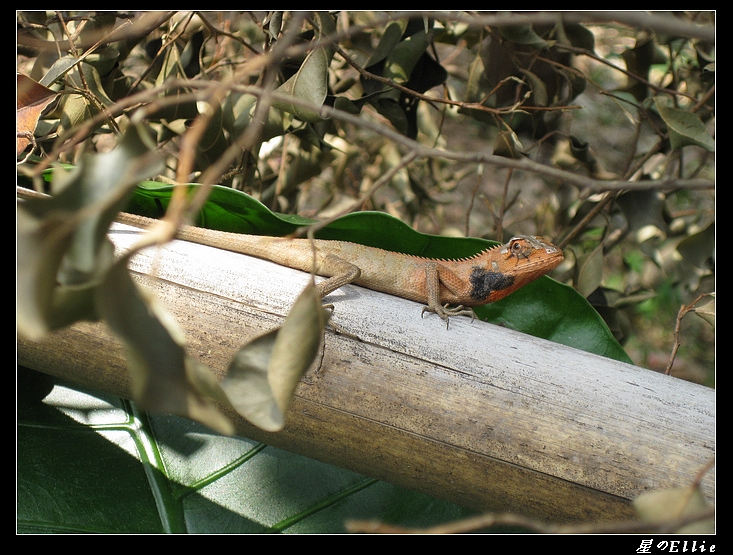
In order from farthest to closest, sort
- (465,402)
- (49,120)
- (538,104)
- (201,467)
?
(538,104) < (49,120) < (201,467) < (465,402)

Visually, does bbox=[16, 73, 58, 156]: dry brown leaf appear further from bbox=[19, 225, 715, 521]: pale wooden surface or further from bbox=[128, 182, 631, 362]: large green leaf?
bbox=[19, 225, 715, 521]: pale wooden surface

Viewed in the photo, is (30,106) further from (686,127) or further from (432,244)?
(686,127)

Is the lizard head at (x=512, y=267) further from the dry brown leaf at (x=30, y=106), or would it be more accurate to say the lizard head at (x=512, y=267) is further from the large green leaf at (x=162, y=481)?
the dry brown leaf at (x=30, y=106)

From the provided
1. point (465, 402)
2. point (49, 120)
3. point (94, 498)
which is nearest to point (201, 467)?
point (94, 498)

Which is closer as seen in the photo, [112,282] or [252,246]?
[112,282]

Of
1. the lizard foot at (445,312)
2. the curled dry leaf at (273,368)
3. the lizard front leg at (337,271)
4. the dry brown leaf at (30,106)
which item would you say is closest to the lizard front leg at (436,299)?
the lizard foot at (445,312)

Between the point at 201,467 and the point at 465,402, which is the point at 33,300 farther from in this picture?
the point at 201,467

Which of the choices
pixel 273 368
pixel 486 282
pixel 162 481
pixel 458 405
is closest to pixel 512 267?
pixel 486 282

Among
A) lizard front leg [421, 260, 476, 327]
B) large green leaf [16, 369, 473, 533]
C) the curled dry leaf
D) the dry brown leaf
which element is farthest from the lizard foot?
the dry brown leaf
